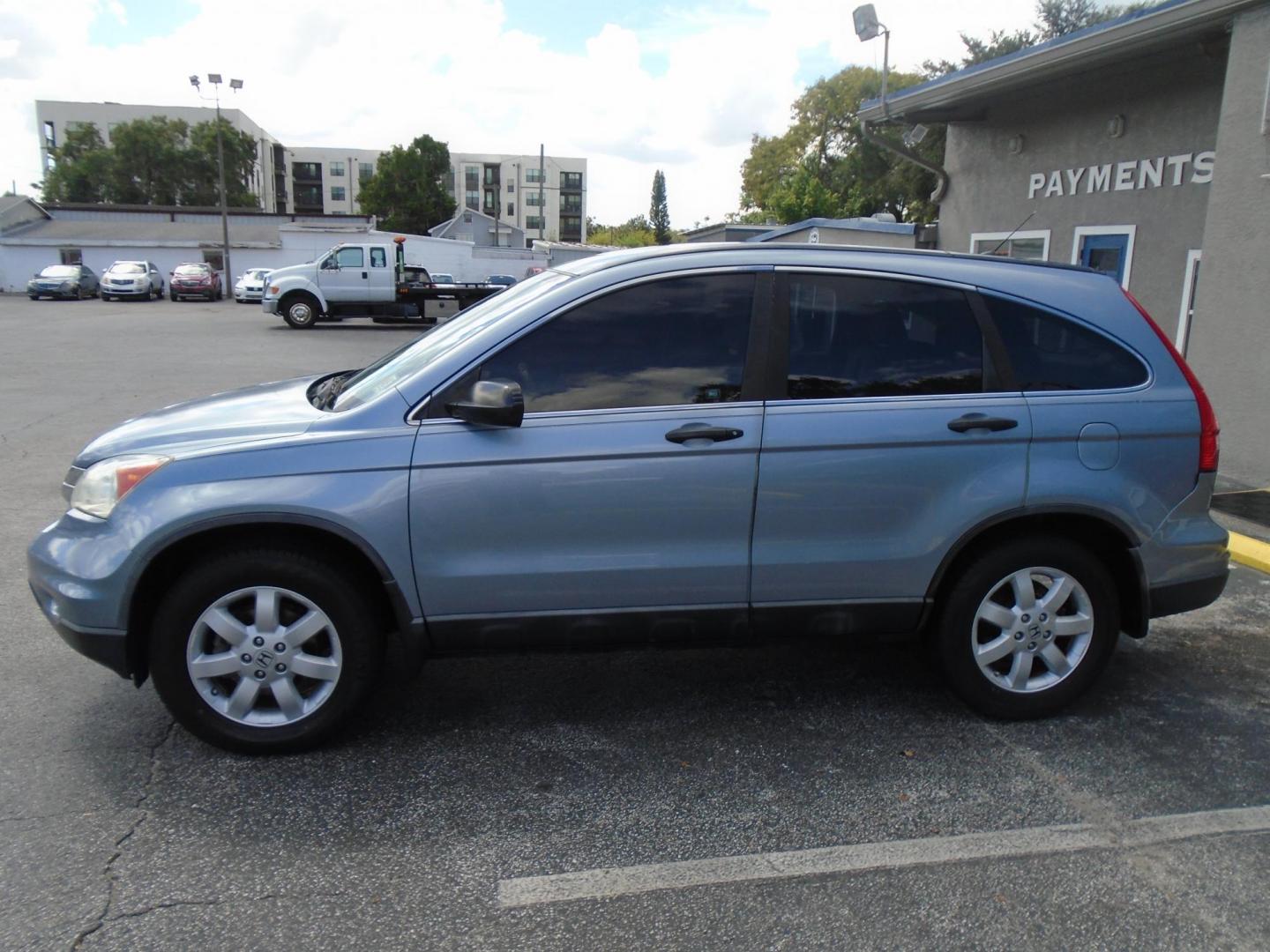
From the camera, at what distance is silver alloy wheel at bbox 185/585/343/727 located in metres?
3.50

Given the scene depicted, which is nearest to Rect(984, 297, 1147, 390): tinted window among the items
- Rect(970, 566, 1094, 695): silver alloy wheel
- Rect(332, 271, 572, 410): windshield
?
Rect(970, 566, 1094, 695): silver alloy wheel

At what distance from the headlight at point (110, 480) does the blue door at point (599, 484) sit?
961 millimetres

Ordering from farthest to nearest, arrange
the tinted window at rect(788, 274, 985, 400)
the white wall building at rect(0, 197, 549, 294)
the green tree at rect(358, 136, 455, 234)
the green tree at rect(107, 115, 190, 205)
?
the green tree at rect(107, 115, 190, 205) < the green tree at rect(358, 136, 455, 234) < the white wall building at rect(0, 197, 549, 294) < the tinted window at rect(788, 274, 985, 400)

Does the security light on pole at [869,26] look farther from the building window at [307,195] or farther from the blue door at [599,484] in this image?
the building window at [307,195]

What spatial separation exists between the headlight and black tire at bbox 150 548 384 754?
0.38 metres

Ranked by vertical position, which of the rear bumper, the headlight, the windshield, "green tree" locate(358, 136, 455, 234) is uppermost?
"green tree" locate(358, 136, 455, 234)

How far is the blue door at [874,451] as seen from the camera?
3.68 m

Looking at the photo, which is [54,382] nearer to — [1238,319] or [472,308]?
[472,308]

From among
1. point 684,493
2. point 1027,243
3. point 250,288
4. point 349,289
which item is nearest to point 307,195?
point 250,288

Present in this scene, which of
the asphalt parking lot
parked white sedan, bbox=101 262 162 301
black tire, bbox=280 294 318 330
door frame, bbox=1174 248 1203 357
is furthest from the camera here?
parked white sedan, bbox=101 262 162 301

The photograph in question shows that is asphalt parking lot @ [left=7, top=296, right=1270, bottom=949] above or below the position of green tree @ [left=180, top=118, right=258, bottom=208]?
below

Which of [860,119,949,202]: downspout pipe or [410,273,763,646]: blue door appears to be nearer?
[410,273,763,646]: blue door

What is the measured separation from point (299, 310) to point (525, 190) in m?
99.0

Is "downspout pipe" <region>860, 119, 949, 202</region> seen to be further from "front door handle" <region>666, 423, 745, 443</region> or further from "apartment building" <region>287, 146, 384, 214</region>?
"apartment building" <region>287, 146, 384, 214</region>
